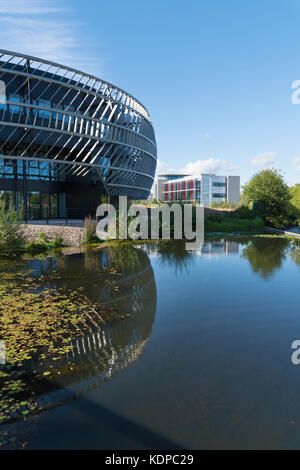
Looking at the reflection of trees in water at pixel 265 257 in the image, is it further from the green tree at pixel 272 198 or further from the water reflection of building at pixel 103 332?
the green tree at pixel 272 198

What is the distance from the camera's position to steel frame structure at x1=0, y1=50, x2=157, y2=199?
29.1 m

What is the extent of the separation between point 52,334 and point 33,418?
2.59 metres

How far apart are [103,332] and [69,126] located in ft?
91.1

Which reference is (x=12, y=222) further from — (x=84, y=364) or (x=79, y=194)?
(x=79, y=194)

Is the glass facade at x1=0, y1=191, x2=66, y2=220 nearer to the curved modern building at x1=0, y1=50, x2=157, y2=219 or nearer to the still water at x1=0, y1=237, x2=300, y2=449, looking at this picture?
the curved modern building at x1=0, y1=50, x2=157, y2=219

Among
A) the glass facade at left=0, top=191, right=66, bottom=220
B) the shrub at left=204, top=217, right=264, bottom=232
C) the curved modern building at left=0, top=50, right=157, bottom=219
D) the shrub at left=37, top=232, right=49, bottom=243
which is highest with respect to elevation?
the curved modern building at left=0, top=50, right=157, bottom=219

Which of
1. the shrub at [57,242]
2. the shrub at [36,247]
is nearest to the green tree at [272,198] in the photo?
the shrub at [57,242]

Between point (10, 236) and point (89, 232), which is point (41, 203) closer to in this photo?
point (89, 232)

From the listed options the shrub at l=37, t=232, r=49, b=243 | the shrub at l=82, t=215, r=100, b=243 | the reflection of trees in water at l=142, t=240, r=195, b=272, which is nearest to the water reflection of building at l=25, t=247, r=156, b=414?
the reflection of trees in water at l=142, t=240, r=195, b=272

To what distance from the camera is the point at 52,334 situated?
6562 millimetres

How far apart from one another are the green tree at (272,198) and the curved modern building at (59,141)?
14.6 meters

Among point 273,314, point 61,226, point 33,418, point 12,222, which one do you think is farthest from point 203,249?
point 33,418

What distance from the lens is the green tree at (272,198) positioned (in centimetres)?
3638

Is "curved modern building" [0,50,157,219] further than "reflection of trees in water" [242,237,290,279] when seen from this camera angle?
Yes
